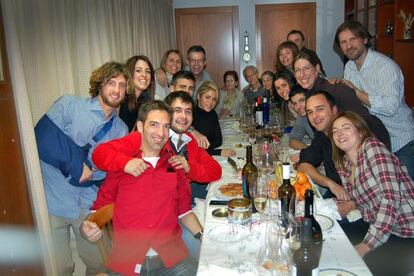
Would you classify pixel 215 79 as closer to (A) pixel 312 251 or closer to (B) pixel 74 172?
(B) pixel 74 172

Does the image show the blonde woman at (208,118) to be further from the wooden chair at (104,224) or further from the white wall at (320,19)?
the white wall at (320,19)

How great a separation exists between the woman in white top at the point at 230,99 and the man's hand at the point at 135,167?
2.98 m

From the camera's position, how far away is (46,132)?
207 centimetres

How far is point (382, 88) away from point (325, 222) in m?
1.47

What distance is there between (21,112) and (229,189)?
3.59ft

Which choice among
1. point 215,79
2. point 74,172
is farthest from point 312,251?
point 215,79

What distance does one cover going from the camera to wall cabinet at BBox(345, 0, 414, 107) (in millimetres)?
4043

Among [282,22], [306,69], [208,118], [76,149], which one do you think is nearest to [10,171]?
[76,149]

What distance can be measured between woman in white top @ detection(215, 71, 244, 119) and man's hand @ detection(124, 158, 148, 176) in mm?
2976

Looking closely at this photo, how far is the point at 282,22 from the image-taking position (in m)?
6.52

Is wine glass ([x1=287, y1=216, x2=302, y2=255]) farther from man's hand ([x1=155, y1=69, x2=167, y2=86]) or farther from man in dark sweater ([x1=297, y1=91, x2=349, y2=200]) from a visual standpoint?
man's hand ([x1=155, y1=69, x2=167, y2=86])

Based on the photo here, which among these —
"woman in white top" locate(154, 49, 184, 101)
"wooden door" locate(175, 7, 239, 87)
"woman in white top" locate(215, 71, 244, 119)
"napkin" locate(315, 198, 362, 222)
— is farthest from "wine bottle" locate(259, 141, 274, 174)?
"wooden door" locate(175, 7, 239, 87)

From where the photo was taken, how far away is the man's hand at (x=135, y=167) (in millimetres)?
1788

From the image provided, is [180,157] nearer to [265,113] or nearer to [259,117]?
[259,117]
